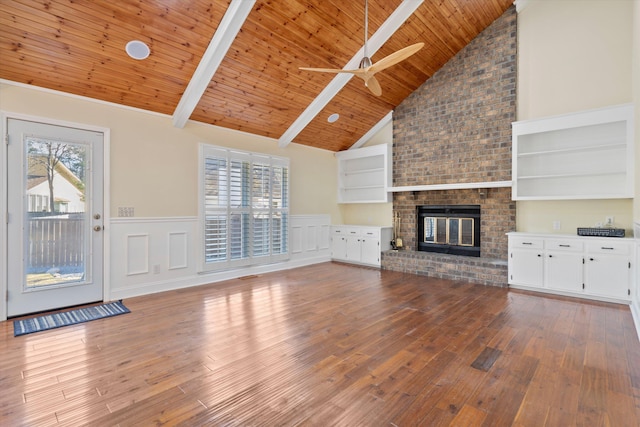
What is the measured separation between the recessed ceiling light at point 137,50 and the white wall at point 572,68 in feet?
18.4

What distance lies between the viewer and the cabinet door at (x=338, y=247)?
23.4 ft

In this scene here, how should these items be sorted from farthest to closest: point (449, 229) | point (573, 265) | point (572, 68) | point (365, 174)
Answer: point (365, 174) → point (449, 229) → point (572, 68) → point (573, 265)

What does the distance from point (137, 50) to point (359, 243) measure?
5021mm

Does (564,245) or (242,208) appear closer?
(564,245)

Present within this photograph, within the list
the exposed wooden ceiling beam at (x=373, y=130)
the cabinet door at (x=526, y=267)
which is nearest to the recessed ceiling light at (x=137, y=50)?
the exposed wooden ceiling beam at (x=373, y=130)

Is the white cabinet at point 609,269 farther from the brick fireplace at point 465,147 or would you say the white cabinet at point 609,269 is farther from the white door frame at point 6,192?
the white door frame at point 6,192

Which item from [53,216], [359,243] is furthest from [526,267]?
[53,216]

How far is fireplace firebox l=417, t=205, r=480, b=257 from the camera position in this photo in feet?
19.0

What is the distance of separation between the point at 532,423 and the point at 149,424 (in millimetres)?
2195

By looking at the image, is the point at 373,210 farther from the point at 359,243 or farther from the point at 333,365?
Result: the point at 333,365

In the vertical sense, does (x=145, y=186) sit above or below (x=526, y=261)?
above

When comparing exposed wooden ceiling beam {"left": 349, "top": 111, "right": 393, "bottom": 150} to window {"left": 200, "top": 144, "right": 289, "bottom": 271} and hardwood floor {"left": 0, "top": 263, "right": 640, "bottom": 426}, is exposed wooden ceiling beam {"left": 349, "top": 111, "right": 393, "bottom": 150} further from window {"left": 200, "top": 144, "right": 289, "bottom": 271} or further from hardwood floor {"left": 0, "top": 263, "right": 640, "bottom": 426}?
hardwood floor {"left": 0, "top": 263, "right": 640, "bottom": 426}

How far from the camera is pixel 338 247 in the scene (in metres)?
7.25

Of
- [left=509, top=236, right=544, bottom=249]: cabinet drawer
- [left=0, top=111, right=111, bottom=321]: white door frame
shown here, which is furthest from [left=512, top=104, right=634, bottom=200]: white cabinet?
[left=0, top=111, right=111, bottom=321]: white door frame
